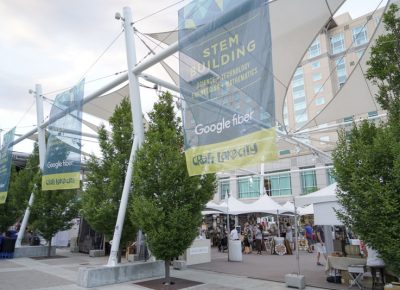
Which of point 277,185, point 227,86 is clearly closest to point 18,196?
point 227,86

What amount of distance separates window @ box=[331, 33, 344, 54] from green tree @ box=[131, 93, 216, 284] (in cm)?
7381

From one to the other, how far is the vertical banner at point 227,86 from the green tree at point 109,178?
20.1ft

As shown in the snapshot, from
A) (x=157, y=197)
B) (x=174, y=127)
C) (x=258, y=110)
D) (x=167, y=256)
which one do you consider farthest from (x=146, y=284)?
(x=258, y=110)

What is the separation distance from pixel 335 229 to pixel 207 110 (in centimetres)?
1992

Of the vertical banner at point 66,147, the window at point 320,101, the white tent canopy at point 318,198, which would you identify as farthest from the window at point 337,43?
the vertical banner at point 66,147

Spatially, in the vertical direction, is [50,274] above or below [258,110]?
below

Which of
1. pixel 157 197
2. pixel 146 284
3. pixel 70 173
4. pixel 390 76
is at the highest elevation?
pixel 390 76

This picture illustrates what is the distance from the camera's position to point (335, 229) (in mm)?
23375

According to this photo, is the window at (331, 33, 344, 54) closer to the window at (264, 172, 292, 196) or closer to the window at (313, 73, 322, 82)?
the window at (313, 73, 322, 82)

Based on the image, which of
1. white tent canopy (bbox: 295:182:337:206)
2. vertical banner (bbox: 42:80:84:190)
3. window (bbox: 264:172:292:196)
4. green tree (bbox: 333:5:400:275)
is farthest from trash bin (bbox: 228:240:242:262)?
window (bbox: 264:172:292:196)

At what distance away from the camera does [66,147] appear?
12.1 meters

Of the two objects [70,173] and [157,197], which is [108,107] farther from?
[157,197]

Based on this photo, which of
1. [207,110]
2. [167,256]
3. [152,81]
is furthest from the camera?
[152,81]

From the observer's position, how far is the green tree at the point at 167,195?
8766 millimetres
